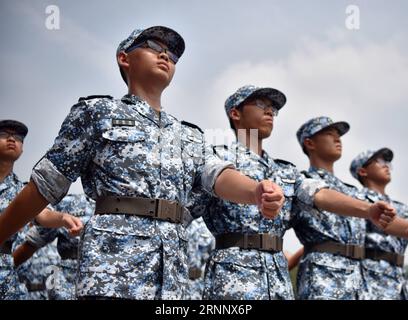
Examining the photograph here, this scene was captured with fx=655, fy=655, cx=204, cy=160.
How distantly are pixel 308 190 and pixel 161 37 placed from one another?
2.17 m

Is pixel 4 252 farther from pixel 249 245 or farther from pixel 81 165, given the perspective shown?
pixel 81 165

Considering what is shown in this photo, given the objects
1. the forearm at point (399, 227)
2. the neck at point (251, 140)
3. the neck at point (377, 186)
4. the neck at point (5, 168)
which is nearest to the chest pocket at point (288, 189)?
the neck at point (251, 140)

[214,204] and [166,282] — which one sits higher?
[214,204]

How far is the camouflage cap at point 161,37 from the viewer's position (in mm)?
3850

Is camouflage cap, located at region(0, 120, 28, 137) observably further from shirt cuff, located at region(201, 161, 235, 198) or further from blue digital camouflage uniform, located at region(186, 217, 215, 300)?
blue digital camouflage uniform, located at region(186, 217, 215, 300)

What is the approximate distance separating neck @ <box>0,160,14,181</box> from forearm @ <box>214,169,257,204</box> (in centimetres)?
312

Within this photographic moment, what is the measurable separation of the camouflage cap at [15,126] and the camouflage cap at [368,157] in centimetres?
427

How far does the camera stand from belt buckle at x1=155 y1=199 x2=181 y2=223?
335cm

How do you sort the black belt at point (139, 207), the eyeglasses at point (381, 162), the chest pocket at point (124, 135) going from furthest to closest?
the eyeglasses at point (381, 162) → the chest pocket at point (124, 135) → the black belt at point (139, 207)

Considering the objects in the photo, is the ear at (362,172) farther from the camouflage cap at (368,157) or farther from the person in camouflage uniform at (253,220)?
the person in camouflage uniform at (253,220)

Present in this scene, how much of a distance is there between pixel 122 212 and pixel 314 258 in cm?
347
